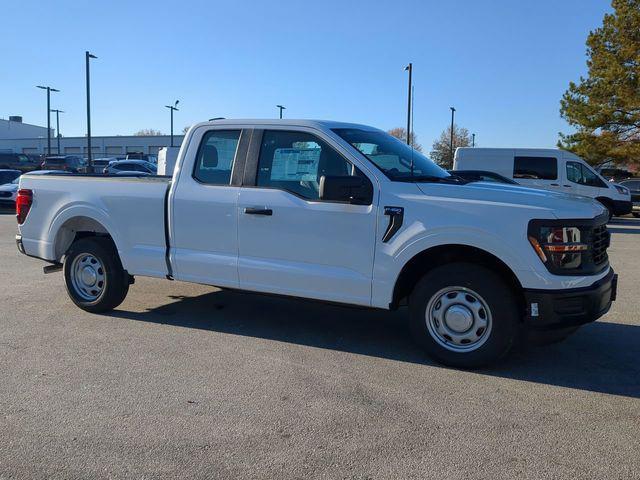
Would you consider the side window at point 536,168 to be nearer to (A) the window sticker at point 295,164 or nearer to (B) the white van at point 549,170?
(B) the white van at point 549,170

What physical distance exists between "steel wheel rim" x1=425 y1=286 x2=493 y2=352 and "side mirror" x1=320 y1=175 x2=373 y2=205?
1000 mm

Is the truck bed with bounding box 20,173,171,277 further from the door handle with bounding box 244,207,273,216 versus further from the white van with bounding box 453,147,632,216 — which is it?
the white van with bounding box 453,147,632,216

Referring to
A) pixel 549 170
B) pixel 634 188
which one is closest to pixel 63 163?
pixel 549 170

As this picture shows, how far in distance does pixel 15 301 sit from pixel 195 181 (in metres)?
3.04

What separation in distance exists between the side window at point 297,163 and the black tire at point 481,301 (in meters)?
1.16

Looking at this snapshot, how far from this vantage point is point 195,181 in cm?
566

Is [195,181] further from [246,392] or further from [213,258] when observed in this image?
[246,392]

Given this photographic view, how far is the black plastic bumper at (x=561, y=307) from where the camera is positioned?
14.1 feet

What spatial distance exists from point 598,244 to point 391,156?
1.89 metres

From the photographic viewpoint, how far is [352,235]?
488cm

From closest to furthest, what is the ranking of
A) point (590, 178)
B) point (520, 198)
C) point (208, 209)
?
point (520, 198)
point (208, 209)
point (590, 178)

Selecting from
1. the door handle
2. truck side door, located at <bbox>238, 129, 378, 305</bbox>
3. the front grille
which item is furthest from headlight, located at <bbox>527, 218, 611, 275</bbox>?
the door handle

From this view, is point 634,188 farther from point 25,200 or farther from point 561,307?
point 25,200

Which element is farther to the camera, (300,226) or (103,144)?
(103,144)
